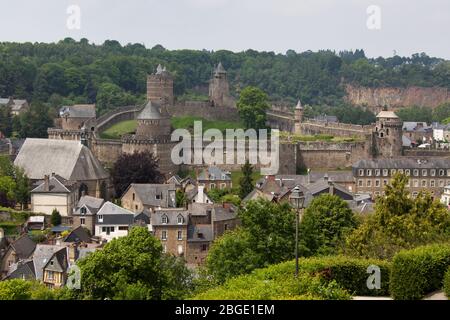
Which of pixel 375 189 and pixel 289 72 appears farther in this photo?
pixel 289 72

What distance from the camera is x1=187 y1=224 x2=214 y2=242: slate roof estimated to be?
4925cm

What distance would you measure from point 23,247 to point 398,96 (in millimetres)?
143561

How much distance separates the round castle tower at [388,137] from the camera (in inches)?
2970

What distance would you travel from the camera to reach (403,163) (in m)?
70.5

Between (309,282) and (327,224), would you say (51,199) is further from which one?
(309,282)

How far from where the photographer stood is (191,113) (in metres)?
83.3

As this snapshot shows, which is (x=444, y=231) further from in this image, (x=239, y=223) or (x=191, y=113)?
(x=191, y=113)

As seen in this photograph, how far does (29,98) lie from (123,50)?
199ft

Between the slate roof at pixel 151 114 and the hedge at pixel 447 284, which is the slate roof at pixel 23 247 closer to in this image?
the slate roof at pixel 151 114

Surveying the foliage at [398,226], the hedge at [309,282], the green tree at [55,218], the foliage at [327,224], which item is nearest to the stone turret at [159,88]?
the green tree at [55,218]

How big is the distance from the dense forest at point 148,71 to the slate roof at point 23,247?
2053 inches
